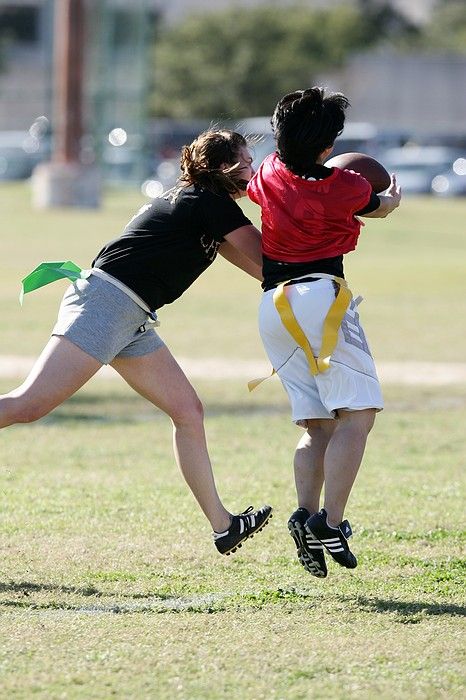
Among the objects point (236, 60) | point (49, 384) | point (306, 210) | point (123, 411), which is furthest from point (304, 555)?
point (236, 60)

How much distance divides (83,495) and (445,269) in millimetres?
19316

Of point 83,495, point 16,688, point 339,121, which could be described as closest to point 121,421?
point 83,495

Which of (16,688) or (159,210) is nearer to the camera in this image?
(16,688)

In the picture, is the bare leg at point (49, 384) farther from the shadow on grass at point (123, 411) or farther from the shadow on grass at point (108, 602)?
the shadow on grass at point (123, 411)

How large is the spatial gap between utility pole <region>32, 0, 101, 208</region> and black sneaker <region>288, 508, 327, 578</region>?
36.2 meters

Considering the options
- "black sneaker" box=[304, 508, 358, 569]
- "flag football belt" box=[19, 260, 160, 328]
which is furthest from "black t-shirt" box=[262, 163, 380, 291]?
"black sneaker" box=[304, 508, 358, 569]

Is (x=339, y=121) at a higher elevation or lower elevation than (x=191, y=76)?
lower

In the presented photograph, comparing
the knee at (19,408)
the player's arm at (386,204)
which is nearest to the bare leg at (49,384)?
the knee at (19,408)

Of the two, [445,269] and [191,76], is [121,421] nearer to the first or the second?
[445,269]

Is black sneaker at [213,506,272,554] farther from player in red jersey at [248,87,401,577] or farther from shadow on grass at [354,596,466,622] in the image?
shadow on grass at [354,596,466,622]

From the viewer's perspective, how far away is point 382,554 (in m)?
6.26

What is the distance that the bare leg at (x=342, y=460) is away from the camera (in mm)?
5508

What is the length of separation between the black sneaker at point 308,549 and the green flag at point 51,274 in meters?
1.40

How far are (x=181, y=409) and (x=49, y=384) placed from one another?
0.65 metres
